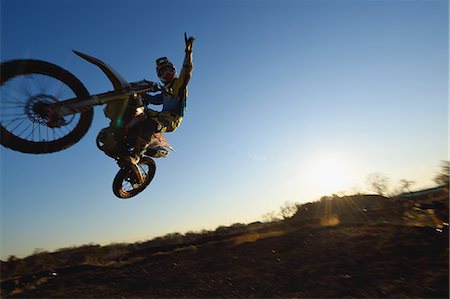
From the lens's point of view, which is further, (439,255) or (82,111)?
(439,255)

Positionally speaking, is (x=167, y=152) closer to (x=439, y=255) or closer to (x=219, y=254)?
(x=219, y=254)

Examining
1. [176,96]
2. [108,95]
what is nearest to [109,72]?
[108,95]

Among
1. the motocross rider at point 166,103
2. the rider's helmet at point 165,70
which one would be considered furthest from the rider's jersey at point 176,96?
the rider's helmet at point 165,70

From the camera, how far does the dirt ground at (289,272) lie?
460 centimetres

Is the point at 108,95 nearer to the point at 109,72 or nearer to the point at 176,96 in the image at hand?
the point at 109,72

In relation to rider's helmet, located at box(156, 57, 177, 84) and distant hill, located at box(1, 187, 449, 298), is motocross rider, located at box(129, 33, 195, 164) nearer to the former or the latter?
rider's helmet, located at box(156, 57, 177, 84)

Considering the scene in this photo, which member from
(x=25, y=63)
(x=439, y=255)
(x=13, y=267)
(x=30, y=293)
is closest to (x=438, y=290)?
(x=439, y=255)

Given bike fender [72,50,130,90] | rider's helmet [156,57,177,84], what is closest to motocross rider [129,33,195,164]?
rider's helmet [156,57,177,84]

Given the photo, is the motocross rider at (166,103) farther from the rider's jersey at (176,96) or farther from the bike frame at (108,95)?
the bike frame at (108,95)

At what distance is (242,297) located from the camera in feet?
14.7

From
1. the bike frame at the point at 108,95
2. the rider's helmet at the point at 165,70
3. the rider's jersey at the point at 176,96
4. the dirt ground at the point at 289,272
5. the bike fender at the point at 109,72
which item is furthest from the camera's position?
the rider's helmet at the point at 165,70

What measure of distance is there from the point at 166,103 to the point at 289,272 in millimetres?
3863

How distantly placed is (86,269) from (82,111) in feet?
11.3

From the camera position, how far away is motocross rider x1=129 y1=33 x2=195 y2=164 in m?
5.81
